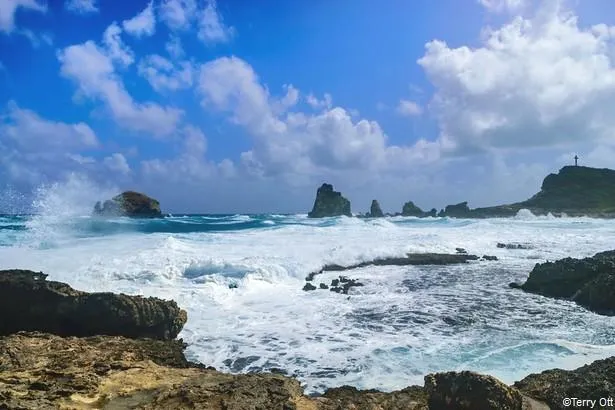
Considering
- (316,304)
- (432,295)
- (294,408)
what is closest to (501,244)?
(432,295)

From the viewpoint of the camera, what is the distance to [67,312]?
351 inches

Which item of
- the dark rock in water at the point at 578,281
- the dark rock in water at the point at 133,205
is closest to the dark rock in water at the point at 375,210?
the dark rock in water at the point at 133,205

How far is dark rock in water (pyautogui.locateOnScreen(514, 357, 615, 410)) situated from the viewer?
5.27 m

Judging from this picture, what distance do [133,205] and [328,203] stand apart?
36.9m

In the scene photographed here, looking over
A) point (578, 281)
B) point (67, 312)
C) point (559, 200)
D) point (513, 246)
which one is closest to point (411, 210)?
point (559, 200)

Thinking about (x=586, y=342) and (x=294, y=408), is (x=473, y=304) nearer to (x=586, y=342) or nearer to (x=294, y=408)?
(x=586, y=342)

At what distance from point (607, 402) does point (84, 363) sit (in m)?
6.51

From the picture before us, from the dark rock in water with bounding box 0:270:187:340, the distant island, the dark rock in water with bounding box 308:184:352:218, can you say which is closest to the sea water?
the dark rock in water with bounding box 0:270:187:340

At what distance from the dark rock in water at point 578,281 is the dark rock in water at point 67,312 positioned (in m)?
11.8

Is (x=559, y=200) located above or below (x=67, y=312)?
above

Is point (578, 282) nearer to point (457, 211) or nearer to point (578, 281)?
point (578, 281)

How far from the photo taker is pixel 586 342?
9.09 m

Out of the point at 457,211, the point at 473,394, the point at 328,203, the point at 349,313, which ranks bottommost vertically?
the point at 349,313

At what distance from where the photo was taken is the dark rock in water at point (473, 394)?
4.79m
